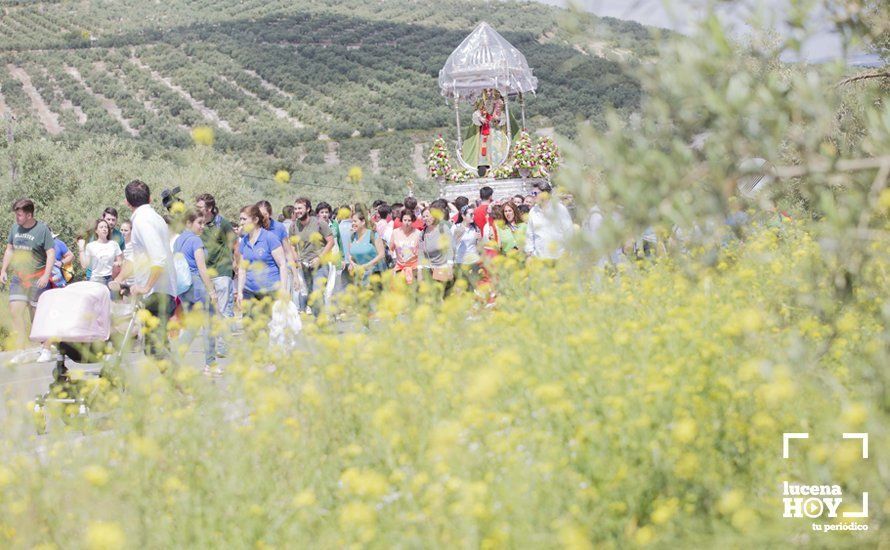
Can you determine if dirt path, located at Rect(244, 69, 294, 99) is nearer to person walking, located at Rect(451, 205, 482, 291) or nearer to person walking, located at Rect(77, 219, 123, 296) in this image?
person walking, located at Rect(77, 219, 123, 296)

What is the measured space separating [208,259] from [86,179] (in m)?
18.0

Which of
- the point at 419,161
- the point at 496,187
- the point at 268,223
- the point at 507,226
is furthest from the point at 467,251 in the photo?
the point at 419,161

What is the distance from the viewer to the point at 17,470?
4242 mm

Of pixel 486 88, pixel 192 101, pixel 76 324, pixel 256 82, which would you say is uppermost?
pixel 256 82

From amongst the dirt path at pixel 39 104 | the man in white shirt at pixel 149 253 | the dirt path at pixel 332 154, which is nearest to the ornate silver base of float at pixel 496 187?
the man in white shirt at pixel 149 253

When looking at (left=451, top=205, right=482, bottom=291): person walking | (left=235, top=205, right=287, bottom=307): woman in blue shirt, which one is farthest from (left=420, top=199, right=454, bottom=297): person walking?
(left=235, top=205, right=287, bottom=307): woman in blue shirt

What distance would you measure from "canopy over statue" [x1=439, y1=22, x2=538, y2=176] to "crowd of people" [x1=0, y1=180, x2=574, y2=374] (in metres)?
15.5

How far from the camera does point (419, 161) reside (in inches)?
2527

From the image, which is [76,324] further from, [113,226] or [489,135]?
[489,135]

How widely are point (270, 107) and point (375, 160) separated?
54.6 feet

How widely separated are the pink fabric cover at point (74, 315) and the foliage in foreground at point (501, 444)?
2.70m

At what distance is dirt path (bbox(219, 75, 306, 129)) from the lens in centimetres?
7438

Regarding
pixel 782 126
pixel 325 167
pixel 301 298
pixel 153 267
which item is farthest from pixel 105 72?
pixel 782 126

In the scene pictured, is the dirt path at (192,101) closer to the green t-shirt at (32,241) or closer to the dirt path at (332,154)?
the dirt path at (332,154)
